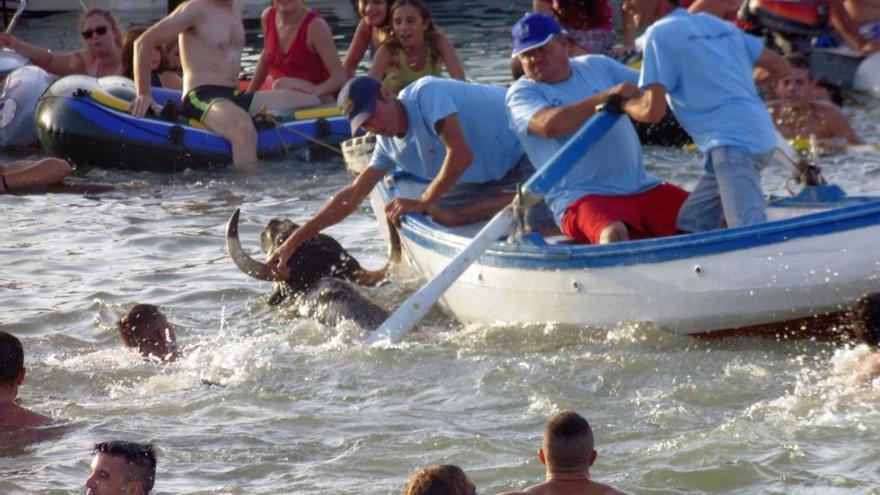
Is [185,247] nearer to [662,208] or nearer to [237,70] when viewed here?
[237,70]

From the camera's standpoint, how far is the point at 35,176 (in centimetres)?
1273

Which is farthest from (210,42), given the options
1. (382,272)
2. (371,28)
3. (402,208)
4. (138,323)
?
(138,323)

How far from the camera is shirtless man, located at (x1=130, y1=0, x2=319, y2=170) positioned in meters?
12.5

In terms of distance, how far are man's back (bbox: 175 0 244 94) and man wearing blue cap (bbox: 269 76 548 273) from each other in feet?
12.7

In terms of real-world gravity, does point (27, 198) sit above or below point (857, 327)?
below

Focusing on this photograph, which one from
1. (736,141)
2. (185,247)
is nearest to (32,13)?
(185,247)

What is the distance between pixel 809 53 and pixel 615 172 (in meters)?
6.85

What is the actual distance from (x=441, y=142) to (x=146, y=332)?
1857mm

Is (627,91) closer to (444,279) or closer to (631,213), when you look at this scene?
(631,213)

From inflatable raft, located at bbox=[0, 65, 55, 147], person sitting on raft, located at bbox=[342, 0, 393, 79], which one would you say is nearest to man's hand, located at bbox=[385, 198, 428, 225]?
person sitting on raft, located at bbox=[342, 0, 393, 79]

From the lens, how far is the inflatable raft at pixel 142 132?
42.2 ft

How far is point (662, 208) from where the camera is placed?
8.09 meters

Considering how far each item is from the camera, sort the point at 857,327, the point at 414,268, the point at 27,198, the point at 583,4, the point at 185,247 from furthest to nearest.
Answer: the point at 583,4 → the point at 27,198 → the point at 185,247 → the point at 414,268 → the point at 857,327

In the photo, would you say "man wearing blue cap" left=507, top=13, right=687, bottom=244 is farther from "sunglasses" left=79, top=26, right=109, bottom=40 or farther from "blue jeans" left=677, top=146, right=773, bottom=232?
"sunglasses" left=79, top=26, right=109, bottom=40
